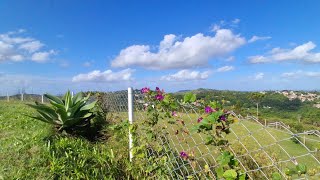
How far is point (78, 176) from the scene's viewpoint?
11.0ft

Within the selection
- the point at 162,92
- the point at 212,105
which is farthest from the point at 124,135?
the point at 212,105

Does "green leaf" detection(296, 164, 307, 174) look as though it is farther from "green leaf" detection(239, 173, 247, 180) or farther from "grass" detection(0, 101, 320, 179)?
"grass" detection(0, 101, 320, 179)

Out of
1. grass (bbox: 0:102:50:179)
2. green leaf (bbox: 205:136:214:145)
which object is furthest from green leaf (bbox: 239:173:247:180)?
grass (bbox: 0:102:50:179)

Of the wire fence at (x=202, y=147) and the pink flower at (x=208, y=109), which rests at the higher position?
the pink flower at (x=208, y=109)

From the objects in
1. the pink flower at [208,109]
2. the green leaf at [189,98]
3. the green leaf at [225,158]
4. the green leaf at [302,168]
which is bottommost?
the green leaf at [225,158]

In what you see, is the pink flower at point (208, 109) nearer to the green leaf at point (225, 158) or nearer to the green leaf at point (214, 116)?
the green leaf at point (214, 116)

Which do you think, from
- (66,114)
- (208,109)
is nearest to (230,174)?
(208,109)

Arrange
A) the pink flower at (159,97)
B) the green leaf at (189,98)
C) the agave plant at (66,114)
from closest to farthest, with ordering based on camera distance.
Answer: the green leaf at (189,98)
the pink flower at (159,97)
the agave plant at (66,114)

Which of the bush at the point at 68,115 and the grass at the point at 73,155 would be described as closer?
the grass at the point at 73,155

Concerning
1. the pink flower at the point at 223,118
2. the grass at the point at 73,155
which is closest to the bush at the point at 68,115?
the grass at the point at 73,155

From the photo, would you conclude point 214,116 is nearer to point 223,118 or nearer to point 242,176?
point 223,118

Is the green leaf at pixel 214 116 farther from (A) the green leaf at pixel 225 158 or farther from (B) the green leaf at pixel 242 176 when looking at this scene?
(B) the green leaf at pixel 242 176

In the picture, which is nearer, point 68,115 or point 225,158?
point 225,158

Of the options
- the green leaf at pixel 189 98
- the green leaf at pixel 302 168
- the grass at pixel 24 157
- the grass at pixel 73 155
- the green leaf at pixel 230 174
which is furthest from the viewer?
the grass at pixel 24 157
